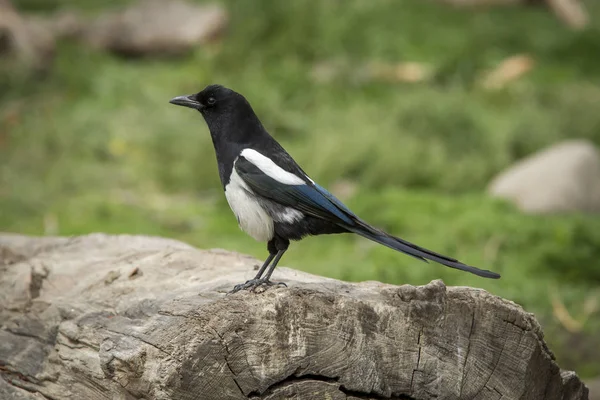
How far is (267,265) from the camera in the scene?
11.9ft

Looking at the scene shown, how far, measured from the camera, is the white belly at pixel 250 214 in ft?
12.2

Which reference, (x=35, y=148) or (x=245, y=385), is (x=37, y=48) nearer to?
(x=35, y=148)

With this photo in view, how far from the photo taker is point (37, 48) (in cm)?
1022

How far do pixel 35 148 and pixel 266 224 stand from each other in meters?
5.34

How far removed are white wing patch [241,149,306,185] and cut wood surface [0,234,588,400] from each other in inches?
13.9

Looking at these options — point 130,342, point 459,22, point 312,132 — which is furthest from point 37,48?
point 130,342

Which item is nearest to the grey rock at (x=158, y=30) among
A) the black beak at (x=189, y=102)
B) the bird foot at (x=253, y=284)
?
the black beak at (x=189, y=102)

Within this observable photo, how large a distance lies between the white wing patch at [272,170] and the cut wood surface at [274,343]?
353 millimetres

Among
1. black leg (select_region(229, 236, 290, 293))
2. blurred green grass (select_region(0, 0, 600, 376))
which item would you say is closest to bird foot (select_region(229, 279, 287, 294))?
black leg (select_region(229, 236, 290, 293))

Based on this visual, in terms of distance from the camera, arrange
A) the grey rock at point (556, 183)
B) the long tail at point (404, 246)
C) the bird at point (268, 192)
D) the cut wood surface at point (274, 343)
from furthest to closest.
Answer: the grey rock at point (556, 183), the bird at point (268, 192), the long tail at point (404, 246), the cut wood surface at point (274, 343)

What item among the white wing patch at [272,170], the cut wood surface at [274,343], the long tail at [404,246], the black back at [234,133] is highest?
the black back at [234,133]

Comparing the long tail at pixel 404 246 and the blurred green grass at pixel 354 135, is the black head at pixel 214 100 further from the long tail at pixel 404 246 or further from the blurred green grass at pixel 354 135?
the blurred green grass at pixel 354 135

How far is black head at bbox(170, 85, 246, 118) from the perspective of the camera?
3.87 metres

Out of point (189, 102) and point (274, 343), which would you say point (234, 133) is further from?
point (274, 343)
